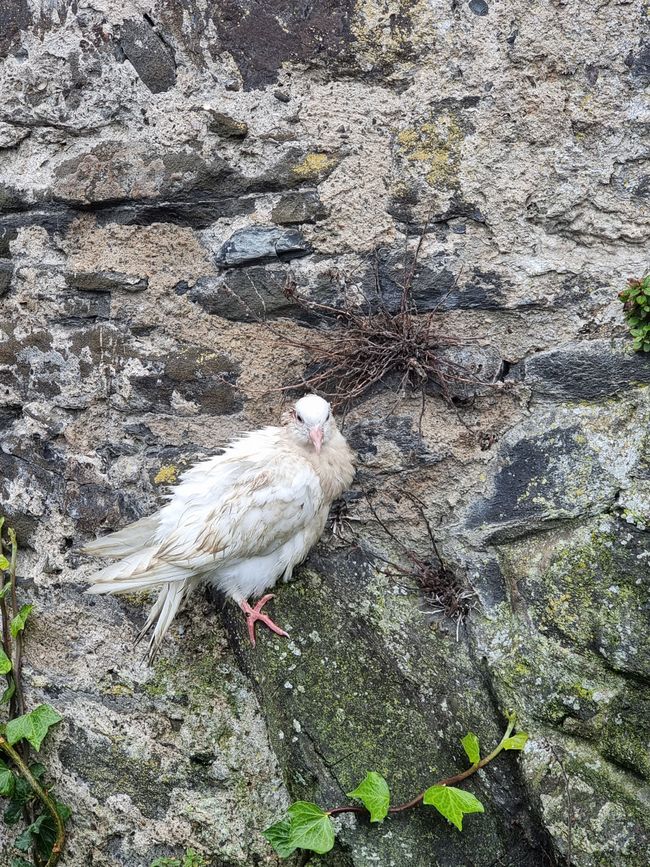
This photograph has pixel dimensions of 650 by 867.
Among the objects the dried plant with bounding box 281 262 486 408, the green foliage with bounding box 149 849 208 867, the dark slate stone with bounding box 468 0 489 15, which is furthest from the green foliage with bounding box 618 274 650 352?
the green foliage with bounding box 149 849 208 867

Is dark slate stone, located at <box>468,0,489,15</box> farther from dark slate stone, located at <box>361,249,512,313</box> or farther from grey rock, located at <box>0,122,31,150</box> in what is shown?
grey rock, located at <box>0,122,31,150</box>

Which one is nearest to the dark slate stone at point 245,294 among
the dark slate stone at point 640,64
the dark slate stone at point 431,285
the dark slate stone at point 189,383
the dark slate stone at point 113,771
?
the dark slate stone at point 189,383

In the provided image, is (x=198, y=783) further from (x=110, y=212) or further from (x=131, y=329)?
(x=110, y=212)

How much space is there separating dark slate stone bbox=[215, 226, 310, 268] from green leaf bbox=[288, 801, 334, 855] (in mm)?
1368

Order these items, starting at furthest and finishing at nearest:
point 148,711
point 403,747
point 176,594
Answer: point 148,711 < point 176,594 < point 403,747

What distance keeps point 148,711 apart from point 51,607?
1.40 feet

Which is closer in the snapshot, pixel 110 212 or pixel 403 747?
pixel 403 747

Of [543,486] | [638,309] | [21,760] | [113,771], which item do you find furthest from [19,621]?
[638,309]

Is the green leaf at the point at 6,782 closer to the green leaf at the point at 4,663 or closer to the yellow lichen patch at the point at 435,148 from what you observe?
the green leaf at the point at 4,663

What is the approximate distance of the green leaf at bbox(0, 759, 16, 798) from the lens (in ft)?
7.36

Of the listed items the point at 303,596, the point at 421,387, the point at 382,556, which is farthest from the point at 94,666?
the point at 421,387

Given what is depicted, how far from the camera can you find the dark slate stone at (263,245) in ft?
6.98

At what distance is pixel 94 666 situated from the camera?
232 cm

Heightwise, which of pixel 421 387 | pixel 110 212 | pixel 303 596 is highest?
pixel 110 212
